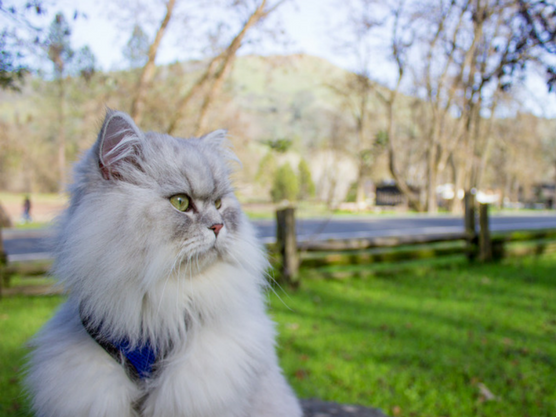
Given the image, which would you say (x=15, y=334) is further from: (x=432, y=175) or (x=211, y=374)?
(x=432, y=175)

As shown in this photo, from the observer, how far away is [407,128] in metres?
32.3

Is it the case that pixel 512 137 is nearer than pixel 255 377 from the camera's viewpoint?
No

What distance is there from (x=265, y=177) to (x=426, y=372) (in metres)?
15.5

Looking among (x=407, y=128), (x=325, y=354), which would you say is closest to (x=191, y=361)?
(x=325, y=354)

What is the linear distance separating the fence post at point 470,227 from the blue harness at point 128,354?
29.6 feet

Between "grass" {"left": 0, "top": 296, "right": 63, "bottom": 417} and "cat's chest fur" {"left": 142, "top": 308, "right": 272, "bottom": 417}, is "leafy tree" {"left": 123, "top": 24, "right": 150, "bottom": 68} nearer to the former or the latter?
"grass" {"left": 0, "top": 296, "right": 63, "bottom": 417}

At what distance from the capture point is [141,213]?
1503 millimetres

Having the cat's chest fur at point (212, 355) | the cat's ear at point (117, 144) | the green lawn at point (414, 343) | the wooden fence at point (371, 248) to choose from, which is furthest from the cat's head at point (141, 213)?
the wooden fence at point (371, 248)

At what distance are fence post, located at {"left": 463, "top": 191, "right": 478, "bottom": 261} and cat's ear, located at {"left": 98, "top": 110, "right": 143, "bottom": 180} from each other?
9046 mm

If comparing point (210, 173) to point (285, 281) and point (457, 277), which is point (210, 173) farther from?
point (457, 277)

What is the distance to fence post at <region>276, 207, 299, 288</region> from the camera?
22.2 ft

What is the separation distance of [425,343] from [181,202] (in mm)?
4204

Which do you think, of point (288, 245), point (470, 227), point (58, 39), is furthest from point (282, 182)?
point (58, 39)

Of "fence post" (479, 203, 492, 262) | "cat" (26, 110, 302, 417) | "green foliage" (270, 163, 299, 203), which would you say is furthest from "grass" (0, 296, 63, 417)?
"green foliage" (270, 163, 299, 203)
